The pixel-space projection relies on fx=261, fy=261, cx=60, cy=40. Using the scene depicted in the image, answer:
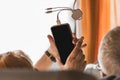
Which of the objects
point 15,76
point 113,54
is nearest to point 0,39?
point 113,54

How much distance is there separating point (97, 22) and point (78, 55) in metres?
1.40

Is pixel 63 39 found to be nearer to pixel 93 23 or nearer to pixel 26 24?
pixel 26 24

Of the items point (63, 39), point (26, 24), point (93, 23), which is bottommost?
point (93, 23)

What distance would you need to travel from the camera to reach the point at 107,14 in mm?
2590

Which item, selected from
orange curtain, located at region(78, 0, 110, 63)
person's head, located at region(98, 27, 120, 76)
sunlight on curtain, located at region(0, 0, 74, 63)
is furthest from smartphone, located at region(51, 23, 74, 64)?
orange curtain, located at region(78, 0, 110, 63)

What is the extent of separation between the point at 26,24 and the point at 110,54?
2.96 ft

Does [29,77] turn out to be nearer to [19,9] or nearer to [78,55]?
[78,55]

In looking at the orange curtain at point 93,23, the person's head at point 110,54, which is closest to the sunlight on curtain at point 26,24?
the orange curtain at point 93,23

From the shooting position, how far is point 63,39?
138cm

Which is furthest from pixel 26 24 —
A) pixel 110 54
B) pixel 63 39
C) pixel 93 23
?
pixel 63 39

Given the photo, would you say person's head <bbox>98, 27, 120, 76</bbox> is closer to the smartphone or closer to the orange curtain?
the smartphone

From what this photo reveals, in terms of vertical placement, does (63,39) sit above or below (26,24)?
above

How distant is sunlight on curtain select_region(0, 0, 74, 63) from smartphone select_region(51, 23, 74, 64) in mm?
981

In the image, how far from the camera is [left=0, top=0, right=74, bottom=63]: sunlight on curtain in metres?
2.29
